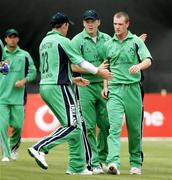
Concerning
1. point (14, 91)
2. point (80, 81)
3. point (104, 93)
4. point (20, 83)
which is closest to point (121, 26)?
point (104, 93)

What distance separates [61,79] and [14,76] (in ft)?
14.6

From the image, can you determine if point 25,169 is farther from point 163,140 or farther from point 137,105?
point 163,140

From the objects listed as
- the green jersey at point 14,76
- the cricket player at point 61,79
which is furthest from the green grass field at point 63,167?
the green jersey at point 14,76

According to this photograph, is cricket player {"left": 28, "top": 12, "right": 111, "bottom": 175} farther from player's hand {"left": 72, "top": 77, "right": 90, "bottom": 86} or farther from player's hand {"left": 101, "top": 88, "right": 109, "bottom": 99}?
player's hand {"left": 101, "top": 88, "right": 109, "bottom": 99}

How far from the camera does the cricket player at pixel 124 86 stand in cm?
1223

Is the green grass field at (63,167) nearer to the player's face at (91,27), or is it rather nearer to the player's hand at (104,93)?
the player's hand at (104,93)

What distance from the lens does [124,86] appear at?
1234 centimetres

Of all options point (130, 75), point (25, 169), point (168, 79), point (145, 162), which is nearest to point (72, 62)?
point (130, 75)

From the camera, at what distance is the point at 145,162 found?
49.4 feet

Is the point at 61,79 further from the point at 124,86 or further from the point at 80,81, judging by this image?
the point at 124,86

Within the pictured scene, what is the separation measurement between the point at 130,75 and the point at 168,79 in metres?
13.1

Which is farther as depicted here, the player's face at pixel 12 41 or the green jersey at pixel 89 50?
the player's face at pixel 12 41

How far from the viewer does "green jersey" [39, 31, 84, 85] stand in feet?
37.2

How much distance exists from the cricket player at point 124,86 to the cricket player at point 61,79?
0.89m
